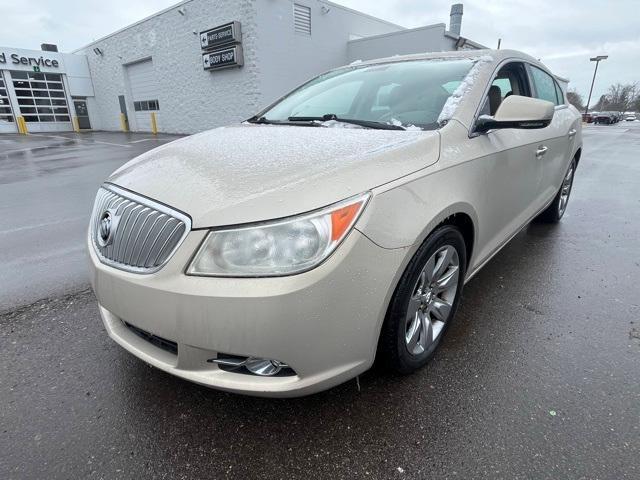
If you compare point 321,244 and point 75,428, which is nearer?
point 321,244

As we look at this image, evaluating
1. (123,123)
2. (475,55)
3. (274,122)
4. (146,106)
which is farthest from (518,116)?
(123,123)

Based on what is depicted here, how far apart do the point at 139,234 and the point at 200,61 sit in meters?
18.3

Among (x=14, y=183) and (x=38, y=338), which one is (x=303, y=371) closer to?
(x=38, y=338)

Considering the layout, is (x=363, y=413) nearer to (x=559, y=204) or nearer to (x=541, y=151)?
(x=541, y=151)

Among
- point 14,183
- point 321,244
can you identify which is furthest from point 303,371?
point 14,183

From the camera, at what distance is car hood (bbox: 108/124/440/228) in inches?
55.9

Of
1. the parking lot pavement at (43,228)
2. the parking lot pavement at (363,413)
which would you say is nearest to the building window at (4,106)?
the parking lot pavement at (43,228)

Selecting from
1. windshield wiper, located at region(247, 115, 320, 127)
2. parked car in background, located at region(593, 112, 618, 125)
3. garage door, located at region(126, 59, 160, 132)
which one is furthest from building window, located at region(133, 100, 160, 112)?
parked car in background, located at region(593, 112, 618, 125)

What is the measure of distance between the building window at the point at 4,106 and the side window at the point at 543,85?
3026cm

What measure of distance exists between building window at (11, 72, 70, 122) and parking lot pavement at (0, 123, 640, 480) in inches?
1148

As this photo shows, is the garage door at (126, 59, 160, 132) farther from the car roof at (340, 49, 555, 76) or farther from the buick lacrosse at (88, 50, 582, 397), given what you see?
the buick lacrosse at (88, 50, 582, 397)

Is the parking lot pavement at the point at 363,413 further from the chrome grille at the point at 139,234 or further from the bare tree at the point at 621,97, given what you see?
the bare tree at the point at 621,97

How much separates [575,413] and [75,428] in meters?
2.22

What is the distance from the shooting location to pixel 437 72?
2.51 metres
